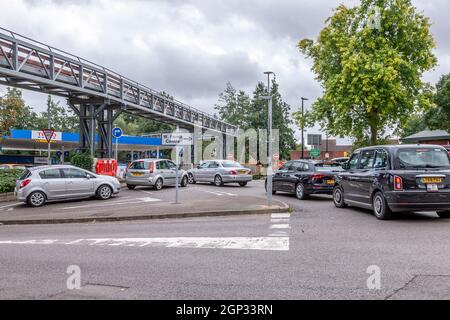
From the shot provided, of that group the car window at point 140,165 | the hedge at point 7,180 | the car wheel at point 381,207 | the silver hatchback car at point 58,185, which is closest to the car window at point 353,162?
the car wheel at point 381,207

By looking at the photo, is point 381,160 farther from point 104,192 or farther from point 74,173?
point 74,173

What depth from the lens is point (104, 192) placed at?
1764 centimetres

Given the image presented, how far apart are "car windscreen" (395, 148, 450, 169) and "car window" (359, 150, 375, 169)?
1.01 meters

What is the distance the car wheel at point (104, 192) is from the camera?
17.5m

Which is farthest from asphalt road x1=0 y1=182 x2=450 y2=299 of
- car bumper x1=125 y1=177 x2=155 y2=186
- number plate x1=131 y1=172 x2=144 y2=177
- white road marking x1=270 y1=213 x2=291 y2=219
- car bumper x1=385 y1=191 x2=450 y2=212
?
number plate x1=131 y1=172 x2=144 y2=177

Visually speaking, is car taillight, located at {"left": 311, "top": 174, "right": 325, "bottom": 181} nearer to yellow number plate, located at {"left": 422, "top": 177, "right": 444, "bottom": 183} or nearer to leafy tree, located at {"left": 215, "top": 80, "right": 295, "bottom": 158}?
yellow number plate, located at {"left": 422, "top": 177, "right": 444, "bottom": 183}

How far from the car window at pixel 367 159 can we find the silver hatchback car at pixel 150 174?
452 inches

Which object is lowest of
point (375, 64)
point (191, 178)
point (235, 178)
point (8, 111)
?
point (191, 178)

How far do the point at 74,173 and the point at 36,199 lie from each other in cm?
180

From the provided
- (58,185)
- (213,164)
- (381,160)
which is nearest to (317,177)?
(381,160)

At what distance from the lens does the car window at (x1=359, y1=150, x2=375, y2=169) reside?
11195 mm

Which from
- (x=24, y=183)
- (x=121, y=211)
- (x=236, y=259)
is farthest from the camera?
(x=24, y=183)

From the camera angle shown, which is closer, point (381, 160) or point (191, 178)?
point (381, 160)

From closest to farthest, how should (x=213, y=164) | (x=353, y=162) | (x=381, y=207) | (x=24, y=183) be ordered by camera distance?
(x=381, y=207) < (x=353, y=162) < (x=24, y=183) < (x=213, y=164)
